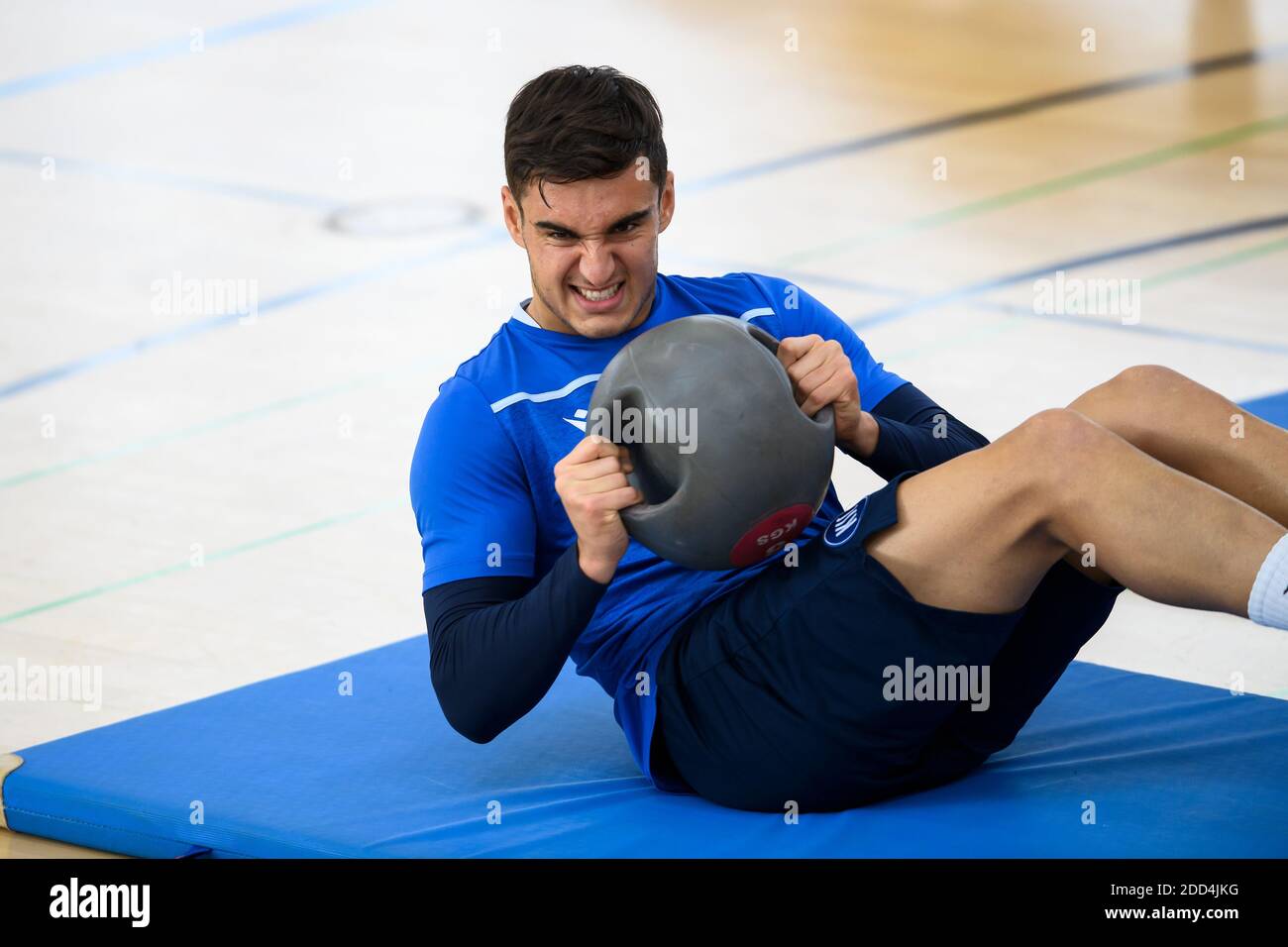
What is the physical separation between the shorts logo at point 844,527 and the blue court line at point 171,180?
14.3 feet

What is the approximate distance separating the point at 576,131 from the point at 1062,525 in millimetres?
865

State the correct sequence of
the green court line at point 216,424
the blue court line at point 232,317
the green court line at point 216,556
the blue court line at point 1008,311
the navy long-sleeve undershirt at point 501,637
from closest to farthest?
the navy long-sleeve undershirt at point 501,637
the green court line at point 216,556
the green court line at point 216,424
the blue court line at point 1008,311
the blue court line at point 232,317

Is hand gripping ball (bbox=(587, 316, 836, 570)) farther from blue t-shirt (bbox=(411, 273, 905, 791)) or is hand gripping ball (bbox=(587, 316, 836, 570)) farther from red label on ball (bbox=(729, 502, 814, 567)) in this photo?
blue t-shirt (bbox=(411, 273, 905, 791))

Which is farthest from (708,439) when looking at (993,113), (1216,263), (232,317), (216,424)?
(993,113)

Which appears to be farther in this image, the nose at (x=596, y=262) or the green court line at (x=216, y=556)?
the green court line at (x=216, y=556)

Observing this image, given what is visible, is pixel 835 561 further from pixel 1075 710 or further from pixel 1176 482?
pixel 1075 710

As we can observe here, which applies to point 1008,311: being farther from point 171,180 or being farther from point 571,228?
point 171,180

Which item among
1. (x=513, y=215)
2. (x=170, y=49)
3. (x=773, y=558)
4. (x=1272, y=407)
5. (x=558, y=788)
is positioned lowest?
(x=558, y=788)

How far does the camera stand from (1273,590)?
2211mm

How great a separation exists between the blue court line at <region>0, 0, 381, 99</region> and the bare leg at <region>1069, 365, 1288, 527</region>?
6.48m

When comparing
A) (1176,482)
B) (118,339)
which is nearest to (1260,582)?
(1176,482)

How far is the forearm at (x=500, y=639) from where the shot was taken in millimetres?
2432

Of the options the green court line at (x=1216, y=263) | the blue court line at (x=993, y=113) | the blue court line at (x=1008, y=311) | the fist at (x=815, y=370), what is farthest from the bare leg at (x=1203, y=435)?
the blue court line at (x=993, y=113)

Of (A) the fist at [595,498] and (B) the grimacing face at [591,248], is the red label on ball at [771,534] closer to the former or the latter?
(A) the fist at [595,498]
